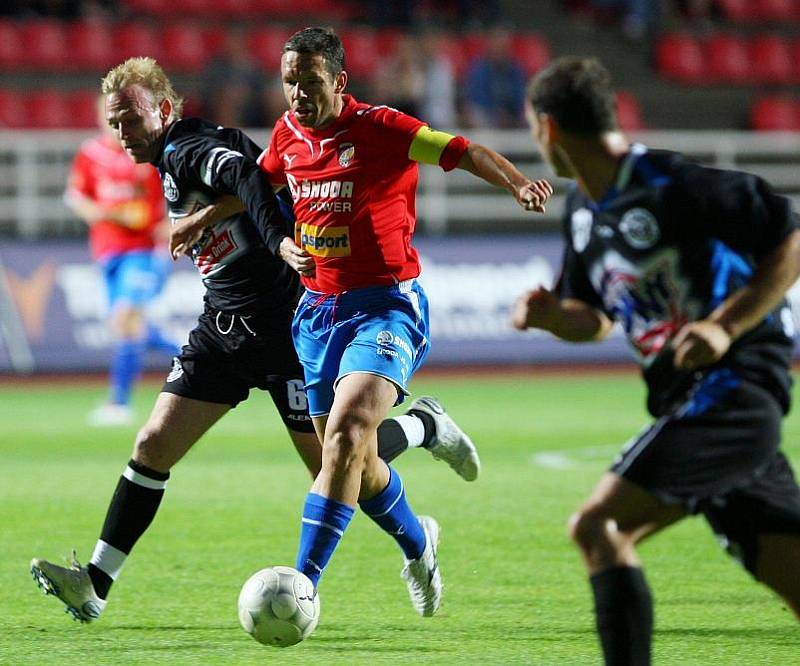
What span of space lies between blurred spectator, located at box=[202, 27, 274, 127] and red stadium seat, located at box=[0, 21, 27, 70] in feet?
10.8

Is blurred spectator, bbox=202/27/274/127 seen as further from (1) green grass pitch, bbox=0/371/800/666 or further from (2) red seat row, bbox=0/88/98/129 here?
(1) green grass pitch, bbox=0/371/800/666

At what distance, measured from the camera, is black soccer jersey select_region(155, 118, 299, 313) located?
221 inches

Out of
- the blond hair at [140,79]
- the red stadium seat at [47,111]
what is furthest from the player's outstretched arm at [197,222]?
the red stadium seat at [47,111]

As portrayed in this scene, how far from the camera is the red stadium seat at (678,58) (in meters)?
22.3

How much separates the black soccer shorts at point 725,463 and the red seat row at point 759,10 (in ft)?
65.5

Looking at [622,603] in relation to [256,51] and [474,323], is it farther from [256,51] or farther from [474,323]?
[256,51]

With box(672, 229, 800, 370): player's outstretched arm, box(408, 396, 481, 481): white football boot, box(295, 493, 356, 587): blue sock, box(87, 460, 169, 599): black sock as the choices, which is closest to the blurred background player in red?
box(408, 396, 481, 481): white football boot

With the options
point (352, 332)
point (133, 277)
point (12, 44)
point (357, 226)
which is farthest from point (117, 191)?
point (12, 44)

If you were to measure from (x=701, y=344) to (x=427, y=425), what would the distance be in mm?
3027

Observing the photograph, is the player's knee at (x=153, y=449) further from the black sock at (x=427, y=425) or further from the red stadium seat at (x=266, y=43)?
the red stadium seat at (x=266, y=43)

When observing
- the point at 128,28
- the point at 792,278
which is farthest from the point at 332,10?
the point at 792,278

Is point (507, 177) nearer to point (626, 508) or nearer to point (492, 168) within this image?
point (492, 168)

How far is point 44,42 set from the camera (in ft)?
66.8

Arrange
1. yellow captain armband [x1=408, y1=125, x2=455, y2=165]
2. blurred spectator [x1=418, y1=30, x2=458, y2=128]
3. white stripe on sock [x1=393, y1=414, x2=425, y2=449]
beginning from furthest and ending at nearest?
blurred spectator [x1=418, y1=30, x2=458, y2=128], white stripe on sock [x1=393, y1=414, x2=425, y2=449], yellow captain armband [x1=408, y1=125, x2=455, y2=165]
